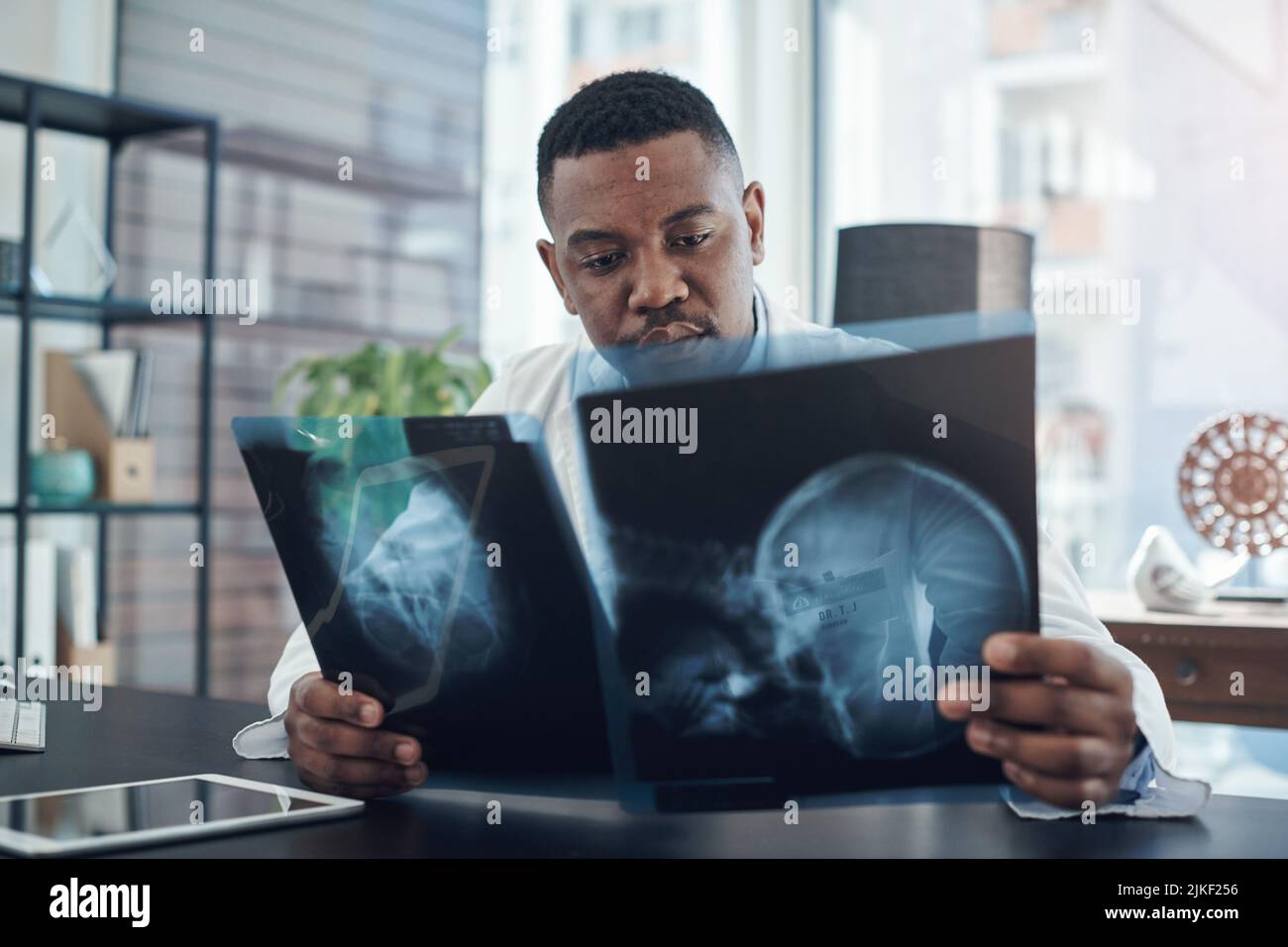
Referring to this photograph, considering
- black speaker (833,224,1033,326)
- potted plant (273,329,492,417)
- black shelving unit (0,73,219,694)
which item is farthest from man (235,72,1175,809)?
black shelving unit (0,73,219,694)

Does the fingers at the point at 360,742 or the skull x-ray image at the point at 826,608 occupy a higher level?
the skull x-ray image at the point at 826,608

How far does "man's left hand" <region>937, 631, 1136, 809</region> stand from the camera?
2.57ft

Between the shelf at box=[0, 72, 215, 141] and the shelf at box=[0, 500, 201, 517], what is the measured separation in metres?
0.79

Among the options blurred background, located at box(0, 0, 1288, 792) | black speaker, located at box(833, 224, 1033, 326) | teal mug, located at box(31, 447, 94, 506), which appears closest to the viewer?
black speaker, located at box(833, 224, 1033, 326)

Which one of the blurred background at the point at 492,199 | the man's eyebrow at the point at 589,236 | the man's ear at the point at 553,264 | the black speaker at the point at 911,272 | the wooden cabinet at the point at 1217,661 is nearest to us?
the man's eyebrow at the point at 589,236

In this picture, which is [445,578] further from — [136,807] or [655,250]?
[655,250]

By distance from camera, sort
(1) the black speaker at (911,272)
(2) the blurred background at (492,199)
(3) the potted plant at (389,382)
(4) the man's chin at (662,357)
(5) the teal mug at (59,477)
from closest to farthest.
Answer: (4) the man's chin at (662,357) < (1) the black speaker at (911,272) < (5) the teal mug at (59,477) < (3) the potted plant at (389,382) < (2) the blurred background at (492,199)

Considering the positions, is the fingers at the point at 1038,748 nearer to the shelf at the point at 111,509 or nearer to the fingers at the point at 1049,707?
the fingers at the point at 1049,707

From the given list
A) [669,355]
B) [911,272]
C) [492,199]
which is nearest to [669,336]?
[669,355]

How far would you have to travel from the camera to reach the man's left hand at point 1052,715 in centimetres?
78

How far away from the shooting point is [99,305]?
2.82 meters

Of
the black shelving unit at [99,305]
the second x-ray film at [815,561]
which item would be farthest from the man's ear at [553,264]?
the black shelving unit at [99,305]

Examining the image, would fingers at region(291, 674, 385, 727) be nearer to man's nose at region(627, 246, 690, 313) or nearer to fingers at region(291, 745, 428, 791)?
fingers at region(291, 745, 428, 791)
